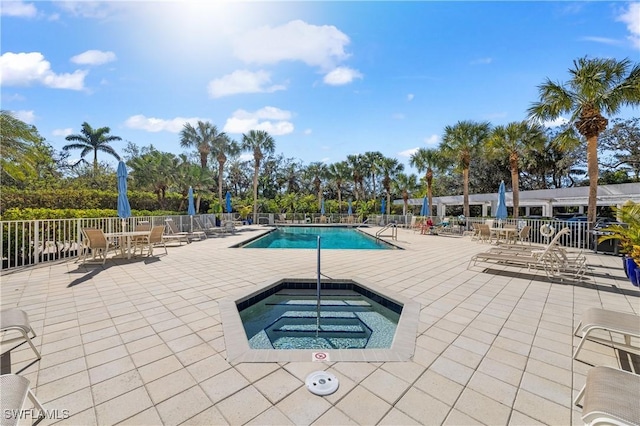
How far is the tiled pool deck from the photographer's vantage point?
1.75 meters

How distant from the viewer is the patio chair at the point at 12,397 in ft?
4.19

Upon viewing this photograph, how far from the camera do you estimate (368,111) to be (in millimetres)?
14688

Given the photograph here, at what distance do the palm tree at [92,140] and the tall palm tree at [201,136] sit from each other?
1221 centimetres

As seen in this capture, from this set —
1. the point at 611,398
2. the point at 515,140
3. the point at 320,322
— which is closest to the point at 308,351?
the point at 320,322

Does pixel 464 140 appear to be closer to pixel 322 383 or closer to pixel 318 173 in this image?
pixel 318 173

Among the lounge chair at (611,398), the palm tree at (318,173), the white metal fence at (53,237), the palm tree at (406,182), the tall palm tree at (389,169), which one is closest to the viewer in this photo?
the lounge chair at (611,398)

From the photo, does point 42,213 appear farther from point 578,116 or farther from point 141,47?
point 578,116

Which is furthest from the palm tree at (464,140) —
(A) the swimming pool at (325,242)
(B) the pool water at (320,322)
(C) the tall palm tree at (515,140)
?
(B) the pool water at (320,322)

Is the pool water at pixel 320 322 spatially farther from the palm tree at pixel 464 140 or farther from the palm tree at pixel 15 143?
the palm tree at pixel 464 140

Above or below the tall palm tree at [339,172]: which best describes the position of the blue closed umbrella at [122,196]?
below

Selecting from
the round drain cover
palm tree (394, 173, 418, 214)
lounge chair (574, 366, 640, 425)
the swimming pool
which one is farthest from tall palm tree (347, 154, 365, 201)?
lounge chair (574, 366, 640, 425)

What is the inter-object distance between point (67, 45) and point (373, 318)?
34.7 feet

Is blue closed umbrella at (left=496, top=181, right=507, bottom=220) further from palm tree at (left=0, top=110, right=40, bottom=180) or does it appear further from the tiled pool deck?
palm tree at (left=0, top=110, right=40, bottom=180)

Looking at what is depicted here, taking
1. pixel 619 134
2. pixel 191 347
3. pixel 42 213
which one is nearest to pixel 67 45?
pixel 42 213
